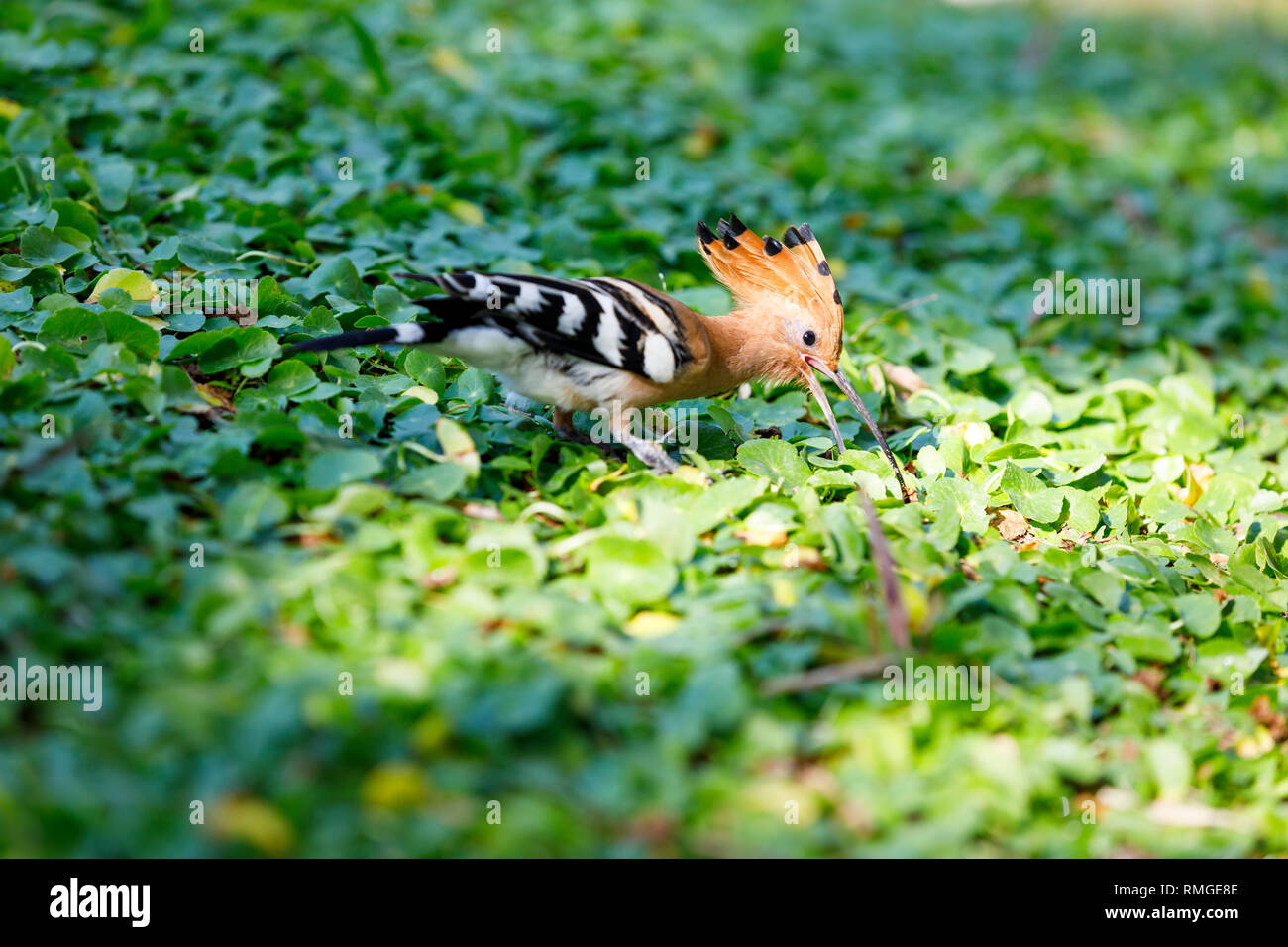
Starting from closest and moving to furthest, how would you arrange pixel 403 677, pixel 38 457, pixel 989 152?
pixel 403 677 < pixel 38 457 < pixel 989 152

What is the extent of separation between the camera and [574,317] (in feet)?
12.1

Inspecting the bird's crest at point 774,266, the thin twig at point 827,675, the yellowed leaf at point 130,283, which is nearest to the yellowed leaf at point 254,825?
the thin twig at point 827,675

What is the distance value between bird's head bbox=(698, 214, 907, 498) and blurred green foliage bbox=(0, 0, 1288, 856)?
0.84 ft

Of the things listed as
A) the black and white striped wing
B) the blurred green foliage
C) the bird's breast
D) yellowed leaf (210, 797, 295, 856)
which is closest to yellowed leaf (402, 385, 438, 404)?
the blurred green foliage

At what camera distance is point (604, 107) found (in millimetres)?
7133

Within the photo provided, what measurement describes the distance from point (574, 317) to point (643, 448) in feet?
1.62

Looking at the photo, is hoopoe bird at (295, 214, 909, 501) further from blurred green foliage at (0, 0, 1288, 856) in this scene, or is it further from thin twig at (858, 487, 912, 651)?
thin twig at (858, 487, 912, 651)

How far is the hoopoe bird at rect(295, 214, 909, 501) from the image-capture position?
11.8ft

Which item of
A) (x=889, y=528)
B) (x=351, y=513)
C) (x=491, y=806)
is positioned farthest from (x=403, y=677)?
(x=889, y=528)

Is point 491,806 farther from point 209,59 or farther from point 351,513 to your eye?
point 209,59

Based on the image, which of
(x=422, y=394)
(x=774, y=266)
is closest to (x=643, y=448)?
(x=422, y=394)

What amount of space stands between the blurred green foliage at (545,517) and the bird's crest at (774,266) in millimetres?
498

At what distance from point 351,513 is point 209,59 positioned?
4.35m

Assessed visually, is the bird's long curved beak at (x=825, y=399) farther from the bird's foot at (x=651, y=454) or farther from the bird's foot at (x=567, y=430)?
the bird's foot at (x=567, y=430)
